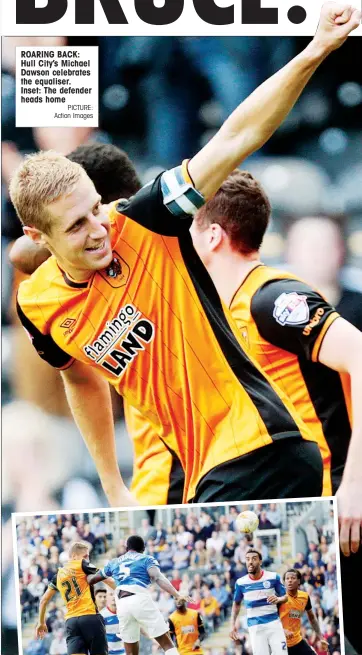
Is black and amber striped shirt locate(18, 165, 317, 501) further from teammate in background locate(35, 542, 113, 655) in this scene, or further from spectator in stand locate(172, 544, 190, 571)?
teammate in background locate(35, 542, 113, 655)

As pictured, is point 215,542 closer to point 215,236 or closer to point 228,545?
point 228,545

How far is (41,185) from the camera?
12.3ft

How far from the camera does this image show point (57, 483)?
3926 mm

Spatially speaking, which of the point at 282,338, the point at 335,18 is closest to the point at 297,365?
the point at 282,338

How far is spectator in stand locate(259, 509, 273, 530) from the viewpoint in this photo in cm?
388

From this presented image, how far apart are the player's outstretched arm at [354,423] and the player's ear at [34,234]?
4.15 feet

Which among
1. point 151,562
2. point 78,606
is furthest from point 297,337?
point 78,606

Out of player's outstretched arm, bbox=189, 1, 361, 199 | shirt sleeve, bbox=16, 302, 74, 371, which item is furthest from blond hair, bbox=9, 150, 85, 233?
player's outstretched arm, bbox=189, 1, 361, 199

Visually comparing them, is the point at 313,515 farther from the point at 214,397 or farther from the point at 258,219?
the point at 258,219

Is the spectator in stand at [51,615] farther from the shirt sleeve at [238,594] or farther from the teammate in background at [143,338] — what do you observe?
the shirt sleeve at [238,594]

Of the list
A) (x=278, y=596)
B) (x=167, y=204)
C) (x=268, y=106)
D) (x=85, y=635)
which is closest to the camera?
(x=268, y=106)

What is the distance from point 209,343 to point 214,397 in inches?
9.1

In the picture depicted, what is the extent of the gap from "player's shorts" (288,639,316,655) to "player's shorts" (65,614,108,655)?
79 centimetres

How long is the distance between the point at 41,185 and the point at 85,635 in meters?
1.87
